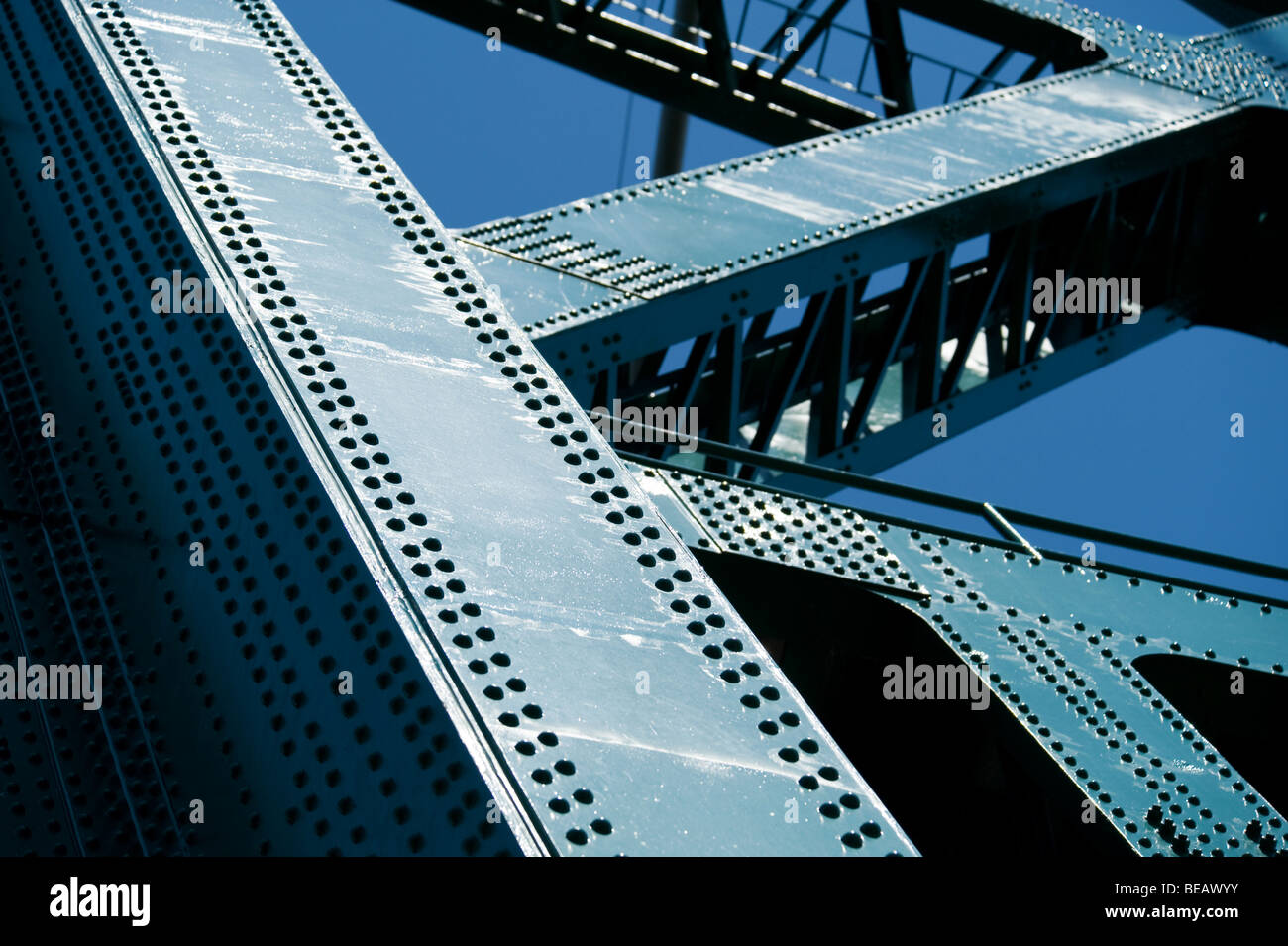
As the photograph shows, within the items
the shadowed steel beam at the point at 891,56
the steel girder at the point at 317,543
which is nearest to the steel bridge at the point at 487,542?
the steel girder at the point at 317,543

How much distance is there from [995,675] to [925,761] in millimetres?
1984

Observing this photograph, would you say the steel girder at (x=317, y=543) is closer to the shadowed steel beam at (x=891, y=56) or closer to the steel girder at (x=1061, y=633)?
the steel girder at (x=1061, y=633)

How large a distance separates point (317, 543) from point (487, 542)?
17.4 inches

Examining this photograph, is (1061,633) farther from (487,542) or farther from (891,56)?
(891,56)

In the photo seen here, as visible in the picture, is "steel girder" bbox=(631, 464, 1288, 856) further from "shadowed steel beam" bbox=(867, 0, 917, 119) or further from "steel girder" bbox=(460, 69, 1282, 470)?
"shadowed steel beam" bbox=(867, 0, 917, 119)

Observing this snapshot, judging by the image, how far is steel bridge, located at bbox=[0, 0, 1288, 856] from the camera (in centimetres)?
385

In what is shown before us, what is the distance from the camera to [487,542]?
4297 millimetres

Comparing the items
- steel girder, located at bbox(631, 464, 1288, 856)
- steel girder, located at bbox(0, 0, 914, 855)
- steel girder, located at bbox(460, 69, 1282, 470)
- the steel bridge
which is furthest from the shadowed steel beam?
steel girder, located at bbox(0, 0, 914, 855)

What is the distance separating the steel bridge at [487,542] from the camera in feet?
12.6

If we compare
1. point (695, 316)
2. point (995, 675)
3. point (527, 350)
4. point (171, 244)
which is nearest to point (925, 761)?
point (995, 675)

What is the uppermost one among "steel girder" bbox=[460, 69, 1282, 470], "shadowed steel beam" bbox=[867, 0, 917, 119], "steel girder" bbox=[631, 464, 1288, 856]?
"shadowed steel beam" bbox=[867, 0, 917, 119]

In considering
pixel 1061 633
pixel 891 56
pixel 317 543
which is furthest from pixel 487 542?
pixel 891 56

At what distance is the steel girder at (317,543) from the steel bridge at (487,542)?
0.01m

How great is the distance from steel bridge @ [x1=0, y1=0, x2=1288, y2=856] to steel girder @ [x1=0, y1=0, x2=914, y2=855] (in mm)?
13
